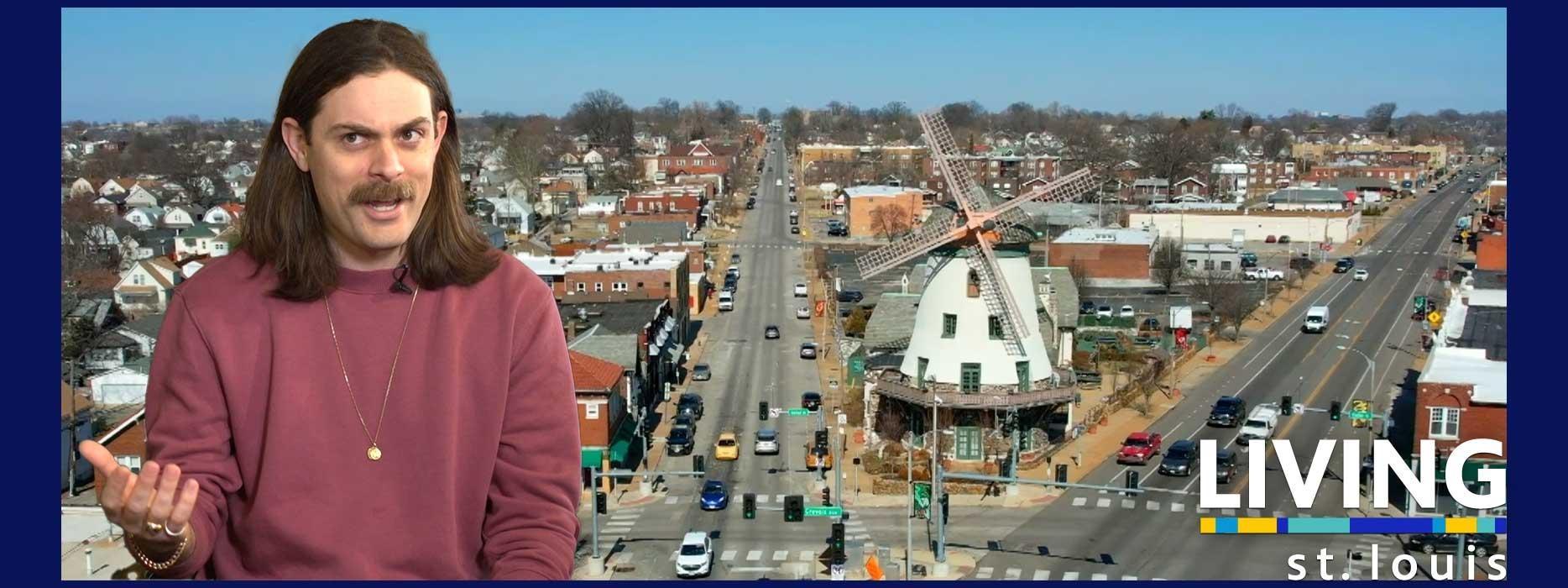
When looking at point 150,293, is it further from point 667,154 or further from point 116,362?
point 667,154

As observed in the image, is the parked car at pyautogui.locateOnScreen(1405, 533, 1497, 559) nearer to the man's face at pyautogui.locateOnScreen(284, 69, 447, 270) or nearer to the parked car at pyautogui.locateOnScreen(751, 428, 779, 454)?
the parked car at pyautogui.locateOnScreen(751, 428, 779, 454)

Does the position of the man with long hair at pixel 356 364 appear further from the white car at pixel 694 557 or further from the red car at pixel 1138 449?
the red car at pixel 1138 449

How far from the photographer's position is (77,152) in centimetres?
13875

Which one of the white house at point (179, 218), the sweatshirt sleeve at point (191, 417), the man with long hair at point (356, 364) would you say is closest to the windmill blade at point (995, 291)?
the man with long hair at point (356, 364)

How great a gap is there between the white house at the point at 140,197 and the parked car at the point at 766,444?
75.4 meters

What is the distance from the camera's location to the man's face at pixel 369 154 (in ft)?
12.7

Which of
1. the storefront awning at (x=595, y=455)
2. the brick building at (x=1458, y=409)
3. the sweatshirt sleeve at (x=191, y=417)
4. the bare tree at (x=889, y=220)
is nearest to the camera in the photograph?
the sweatshirt sleeve at (x=191, y=417)

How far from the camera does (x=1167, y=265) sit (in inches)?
2643

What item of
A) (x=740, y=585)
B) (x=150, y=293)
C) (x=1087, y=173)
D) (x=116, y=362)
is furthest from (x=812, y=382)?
(x=740, y=585)

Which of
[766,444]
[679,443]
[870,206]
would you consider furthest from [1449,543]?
[870,206]

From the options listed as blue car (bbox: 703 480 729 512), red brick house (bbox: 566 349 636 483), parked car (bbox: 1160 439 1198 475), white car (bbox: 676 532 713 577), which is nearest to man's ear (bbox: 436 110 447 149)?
white car (bbox: 676 532 713 577)

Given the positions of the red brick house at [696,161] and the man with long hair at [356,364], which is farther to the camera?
the red brick house at [696,161]

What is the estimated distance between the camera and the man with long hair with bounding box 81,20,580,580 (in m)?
3.89

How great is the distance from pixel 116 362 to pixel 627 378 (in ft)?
72.7
